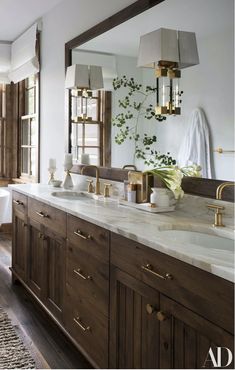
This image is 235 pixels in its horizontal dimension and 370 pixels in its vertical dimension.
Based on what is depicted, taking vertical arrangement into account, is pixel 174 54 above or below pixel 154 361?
above

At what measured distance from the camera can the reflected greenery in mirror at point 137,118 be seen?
2768mm

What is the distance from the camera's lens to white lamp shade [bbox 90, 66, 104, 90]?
342 cm

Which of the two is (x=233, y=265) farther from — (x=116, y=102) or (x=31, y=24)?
(x=31, y=24)

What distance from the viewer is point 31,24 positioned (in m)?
4.90

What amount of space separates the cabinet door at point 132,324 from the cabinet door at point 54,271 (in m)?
0.73

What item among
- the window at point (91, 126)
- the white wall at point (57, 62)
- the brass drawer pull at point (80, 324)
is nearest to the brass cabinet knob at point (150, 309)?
the brass drawer pull at point (80, 324)

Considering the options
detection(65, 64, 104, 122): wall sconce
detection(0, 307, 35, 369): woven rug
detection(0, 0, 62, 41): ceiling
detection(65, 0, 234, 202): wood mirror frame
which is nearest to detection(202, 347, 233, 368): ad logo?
detection(65, 0, 234, 202): wood mirror frame

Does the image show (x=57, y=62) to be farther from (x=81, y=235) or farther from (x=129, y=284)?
(x=129, y=284)

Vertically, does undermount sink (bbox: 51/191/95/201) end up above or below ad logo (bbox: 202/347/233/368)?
above

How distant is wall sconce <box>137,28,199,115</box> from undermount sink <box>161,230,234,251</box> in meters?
0.82

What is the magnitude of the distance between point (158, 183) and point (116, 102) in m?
0.88

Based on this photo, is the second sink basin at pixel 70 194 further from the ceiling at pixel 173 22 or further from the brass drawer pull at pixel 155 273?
the brass drawer pull at pixel 155 273

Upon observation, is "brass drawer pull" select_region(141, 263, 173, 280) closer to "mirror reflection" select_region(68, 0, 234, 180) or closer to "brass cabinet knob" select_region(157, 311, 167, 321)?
"brass cabinet knob" select_region(157, 311, 167, 321)

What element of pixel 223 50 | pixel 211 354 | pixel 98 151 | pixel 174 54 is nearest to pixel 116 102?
pixel 98 151
